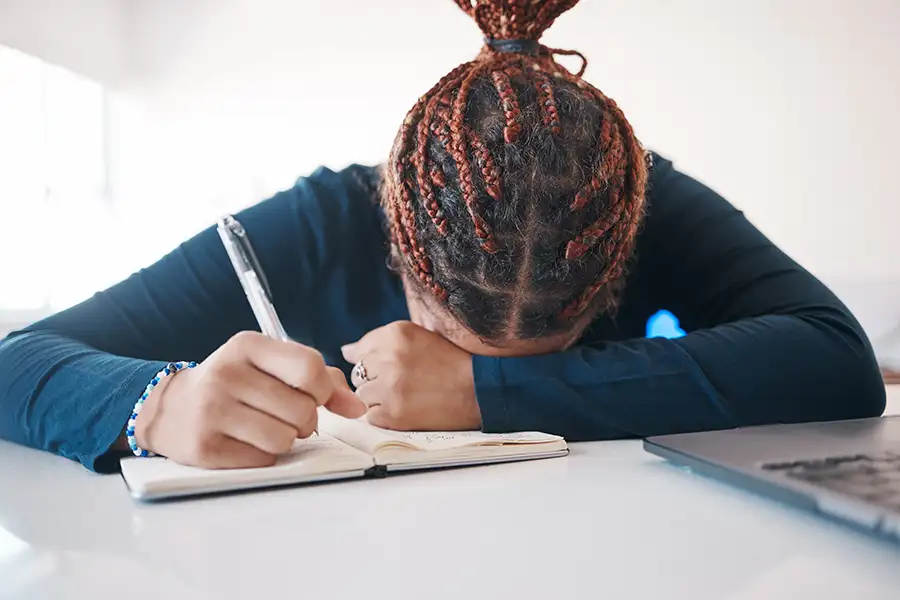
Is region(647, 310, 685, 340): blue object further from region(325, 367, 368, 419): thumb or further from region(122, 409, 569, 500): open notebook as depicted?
region(325, 367, 368, 419): thumb

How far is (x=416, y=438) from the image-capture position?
0.67 meters

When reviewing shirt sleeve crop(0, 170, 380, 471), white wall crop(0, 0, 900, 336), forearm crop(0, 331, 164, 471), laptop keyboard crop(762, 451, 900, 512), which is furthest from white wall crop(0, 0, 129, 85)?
laptop keyboard crop(762, 451, 900, 512)

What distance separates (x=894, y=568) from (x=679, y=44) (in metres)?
2.83

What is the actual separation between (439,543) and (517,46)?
57cm

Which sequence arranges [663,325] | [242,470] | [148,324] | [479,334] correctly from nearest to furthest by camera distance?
[242,470] → [479,334] → [148,324] → [663,325]

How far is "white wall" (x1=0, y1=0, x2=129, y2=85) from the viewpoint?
2.63 metres

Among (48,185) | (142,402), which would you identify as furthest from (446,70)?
(142,402)

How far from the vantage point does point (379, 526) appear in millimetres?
447

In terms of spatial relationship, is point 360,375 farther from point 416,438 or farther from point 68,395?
point 68,395

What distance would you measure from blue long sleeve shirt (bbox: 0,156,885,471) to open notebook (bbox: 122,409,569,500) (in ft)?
0.22

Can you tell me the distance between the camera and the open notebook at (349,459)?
51 centimetres

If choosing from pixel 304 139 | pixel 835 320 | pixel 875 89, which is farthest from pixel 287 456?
pixel 875 89

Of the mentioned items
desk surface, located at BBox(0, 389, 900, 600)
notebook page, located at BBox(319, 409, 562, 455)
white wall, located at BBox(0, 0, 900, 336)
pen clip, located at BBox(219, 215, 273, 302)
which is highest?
white wall, located at BBox(0, 0, 900, 336)

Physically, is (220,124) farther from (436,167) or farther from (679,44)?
(436,167)
